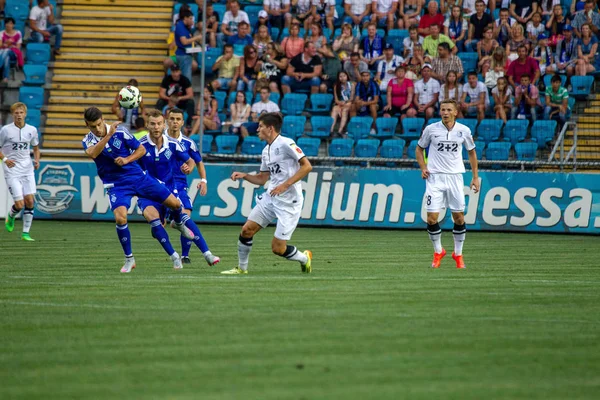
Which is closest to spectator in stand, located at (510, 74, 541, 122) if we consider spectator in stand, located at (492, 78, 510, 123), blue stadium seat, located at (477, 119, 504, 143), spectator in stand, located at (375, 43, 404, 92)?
spectator in stand, located at (492, 78, 510, 123)

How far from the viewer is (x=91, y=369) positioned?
23.2ft

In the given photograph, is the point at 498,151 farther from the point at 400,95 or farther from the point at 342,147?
the point at 342,147

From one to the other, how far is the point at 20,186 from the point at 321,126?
27.5ft

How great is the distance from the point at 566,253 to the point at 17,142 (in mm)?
10673

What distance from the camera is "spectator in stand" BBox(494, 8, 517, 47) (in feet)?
87.8

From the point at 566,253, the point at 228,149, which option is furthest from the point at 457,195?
the point at 228,149

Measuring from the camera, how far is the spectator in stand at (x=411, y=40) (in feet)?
87.9

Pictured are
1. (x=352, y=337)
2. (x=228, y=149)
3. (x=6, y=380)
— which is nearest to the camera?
(x=6, y=380)

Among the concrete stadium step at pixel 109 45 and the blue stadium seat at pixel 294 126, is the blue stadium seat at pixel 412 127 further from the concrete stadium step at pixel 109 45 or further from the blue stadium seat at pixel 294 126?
the concrete stadium step at pixel 109 45

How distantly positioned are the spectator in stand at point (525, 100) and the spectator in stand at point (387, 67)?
3.20 metres

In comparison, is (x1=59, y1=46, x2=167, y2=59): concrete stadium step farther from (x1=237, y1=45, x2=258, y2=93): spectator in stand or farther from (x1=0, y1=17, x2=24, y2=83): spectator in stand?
(x1=237, y1=45, x2=258, y2=93): spectator in stand

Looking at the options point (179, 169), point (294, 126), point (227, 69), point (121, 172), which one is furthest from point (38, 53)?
point (121, 172)

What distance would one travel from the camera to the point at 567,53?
1035 inches

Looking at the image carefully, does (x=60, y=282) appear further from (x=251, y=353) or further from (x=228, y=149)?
(x=228, y=149)
